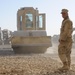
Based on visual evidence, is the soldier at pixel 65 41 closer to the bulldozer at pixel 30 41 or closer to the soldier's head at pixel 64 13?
the soldier's head at pixel 64 13

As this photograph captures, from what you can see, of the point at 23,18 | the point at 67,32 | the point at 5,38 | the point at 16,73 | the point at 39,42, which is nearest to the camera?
the point at 16,73

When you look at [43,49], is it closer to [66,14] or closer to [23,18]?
[23,18]

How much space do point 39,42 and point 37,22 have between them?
394 centimetres

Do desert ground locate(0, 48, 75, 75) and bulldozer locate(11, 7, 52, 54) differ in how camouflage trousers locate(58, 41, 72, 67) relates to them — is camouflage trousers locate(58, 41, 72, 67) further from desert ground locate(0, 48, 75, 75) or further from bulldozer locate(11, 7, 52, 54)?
bulldozer locate(11, 7, 52, 54)

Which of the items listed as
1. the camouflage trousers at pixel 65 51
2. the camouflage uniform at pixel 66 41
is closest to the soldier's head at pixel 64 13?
the camouflage uniform at pixel 66 41

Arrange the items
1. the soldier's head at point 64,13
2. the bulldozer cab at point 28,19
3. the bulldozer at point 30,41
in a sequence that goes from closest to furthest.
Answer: the soldier's head at point 64,13 < the bulldozer at point 30,41 < the bulldozer cab at point 28,19

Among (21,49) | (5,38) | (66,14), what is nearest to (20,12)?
(21,49)

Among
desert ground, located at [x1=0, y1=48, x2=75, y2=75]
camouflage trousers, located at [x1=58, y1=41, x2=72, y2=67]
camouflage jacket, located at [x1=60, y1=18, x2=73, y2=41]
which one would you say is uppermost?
camouflage jacket, located at [x1=60, y1=18, x2=73, y2=41]

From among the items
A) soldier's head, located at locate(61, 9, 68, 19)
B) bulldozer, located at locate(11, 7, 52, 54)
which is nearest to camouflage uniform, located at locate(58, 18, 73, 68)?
soldier's head, located at locate(61, 9, 68, 19)

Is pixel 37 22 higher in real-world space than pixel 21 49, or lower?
higher

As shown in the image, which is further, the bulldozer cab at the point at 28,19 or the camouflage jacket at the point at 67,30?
the bulldozer cab at the point at 28,19

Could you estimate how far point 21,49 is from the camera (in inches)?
733

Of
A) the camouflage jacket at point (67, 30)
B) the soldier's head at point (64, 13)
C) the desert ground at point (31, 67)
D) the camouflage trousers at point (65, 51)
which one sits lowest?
the desert ground at point (31, 67)

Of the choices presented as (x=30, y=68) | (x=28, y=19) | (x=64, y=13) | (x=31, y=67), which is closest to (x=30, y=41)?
(x=28, y=19)
